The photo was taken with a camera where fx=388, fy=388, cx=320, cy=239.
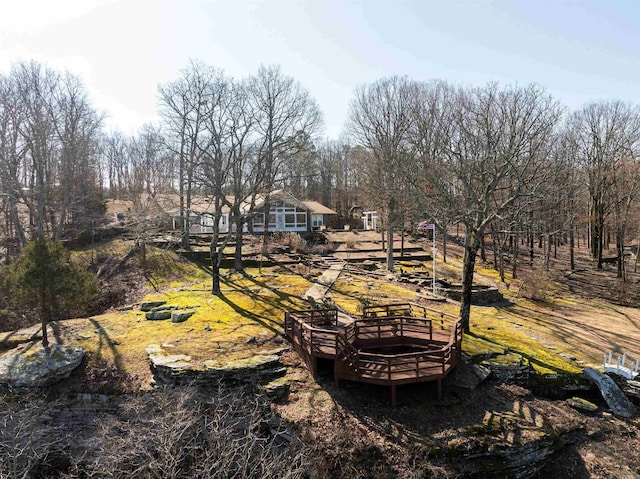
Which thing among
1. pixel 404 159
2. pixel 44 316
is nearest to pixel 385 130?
pixel 404 159

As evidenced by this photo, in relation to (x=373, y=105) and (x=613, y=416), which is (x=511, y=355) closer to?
(x=613, y=416)

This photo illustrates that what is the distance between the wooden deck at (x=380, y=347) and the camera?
1110 centimetres

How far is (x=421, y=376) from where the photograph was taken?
1101 centimetres

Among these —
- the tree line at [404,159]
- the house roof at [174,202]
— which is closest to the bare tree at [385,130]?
the tree line at [404,159]

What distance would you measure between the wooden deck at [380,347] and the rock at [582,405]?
3520 millimetres

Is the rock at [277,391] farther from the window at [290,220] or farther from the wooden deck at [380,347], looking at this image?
the window at [290,220]

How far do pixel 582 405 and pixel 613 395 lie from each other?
4.38 feet

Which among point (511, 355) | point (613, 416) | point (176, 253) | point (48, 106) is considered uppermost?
point (48, 106)

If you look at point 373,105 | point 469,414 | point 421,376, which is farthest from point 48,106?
point 469,414

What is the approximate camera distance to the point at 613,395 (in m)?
12.2

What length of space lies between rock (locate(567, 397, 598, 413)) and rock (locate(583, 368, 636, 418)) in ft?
2.10

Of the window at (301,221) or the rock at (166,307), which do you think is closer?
the rock at (166,307)

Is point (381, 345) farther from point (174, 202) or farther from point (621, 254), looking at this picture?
point (621, 254)

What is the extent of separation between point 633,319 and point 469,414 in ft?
49.9
